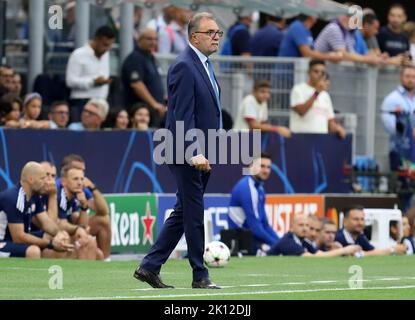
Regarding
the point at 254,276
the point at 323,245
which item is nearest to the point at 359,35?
the point at 323,245

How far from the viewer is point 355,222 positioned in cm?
2119

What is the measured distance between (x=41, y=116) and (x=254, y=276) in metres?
6.63

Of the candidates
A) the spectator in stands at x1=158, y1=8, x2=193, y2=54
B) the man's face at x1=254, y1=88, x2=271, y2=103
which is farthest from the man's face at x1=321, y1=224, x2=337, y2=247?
the spectator in stands at x1=158, y1=8, x2=193, y2=54

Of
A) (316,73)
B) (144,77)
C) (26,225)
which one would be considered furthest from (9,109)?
(316,73)

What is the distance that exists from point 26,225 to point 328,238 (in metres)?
4.72

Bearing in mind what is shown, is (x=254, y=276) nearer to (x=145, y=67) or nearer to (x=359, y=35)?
(x=145, y=67)

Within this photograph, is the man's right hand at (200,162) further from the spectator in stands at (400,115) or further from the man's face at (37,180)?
the spectator in stands at (400,115)

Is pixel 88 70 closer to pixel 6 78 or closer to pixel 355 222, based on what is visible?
pixel 6 78

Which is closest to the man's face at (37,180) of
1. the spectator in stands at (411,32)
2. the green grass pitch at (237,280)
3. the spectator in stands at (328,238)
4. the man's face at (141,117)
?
the green grass pitch at (237,280)

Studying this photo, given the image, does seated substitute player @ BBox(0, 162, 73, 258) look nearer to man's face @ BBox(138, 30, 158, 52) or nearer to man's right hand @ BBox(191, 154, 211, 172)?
man's face @ BBox(138, 30, 158, 52)

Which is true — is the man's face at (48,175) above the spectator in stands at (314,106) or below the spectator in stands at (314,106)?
below

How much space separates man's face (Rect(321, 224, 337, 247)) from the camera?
21094mm

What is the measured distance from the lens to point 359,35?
26.8 metres

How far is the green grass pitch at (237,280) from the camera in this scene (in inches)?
496
